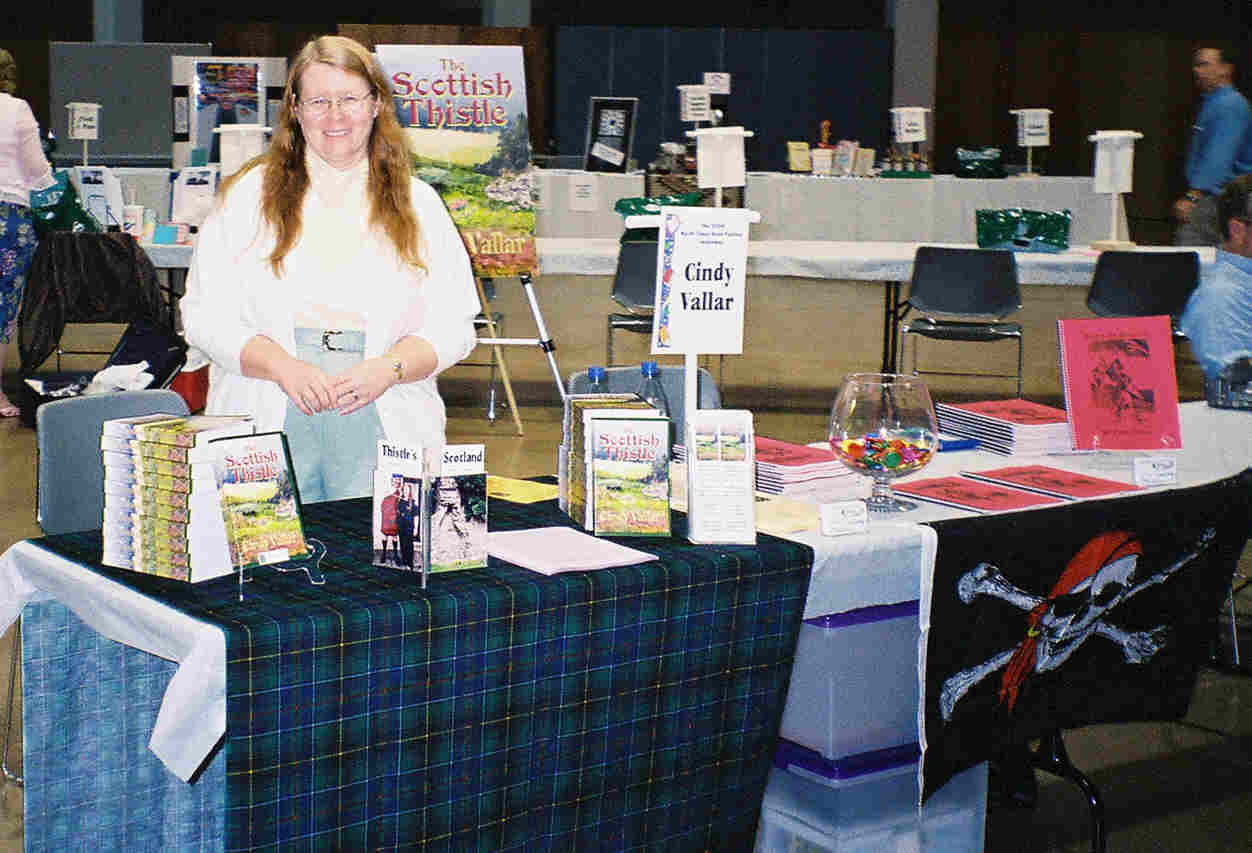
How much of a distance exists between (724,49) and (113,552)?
13.6 meters

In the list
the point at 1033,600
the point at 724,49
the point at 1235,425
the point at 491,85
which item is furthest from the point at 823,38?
the point at 1033,600

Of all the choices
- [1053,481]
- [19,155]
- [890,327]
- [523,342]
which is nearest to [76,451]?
[1053,481]

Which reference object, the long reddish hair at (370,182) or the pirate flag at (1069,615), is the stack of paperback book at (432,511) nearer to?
the long reddish hair at (370,182)

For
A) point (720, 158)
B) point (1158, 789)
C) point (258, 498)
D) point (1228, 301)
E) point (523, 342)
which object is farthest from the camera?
point (523, 342)

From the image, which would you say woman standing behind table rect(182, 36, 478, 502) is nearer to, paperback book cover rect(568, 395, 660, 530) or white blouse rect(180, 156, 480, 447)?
white blouse rect(180, 156, 480, 447)

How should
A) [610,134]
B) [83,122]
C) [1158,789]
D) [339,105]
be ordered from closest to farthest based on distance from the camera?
1. [339,105]
2. [1158,789]
3. [83,122]
4. [610,134]

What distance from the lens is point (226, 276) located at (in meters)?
2.63

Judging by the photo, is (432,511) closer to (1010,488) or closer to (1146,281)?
(1010,488)

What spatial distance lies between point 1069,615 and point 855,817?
53 cm

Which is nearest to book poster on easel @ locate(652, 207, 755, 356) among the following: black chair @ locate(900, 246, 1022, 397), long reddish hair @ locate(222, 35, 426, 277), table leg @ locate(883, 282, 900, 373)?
long reddish hair @ locate(222, 35, 426, 277)

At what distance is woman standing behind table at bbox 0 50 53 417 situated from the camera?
262 inches

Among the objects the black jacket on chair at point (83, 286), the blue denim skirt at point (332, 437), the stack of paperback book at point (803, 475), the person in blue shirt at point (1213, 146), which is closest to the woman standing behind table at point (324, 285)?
the blue denim skirt at point (332, 437)

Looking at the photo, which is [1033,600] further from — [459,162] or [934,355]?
[934,355]

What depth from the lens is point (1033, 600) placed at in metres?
2.56
